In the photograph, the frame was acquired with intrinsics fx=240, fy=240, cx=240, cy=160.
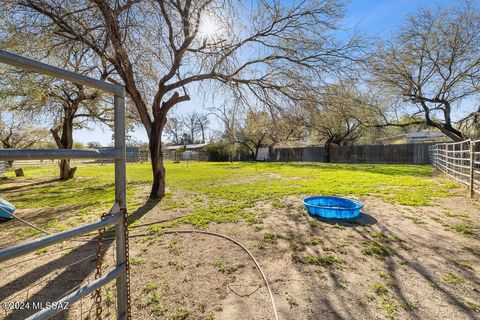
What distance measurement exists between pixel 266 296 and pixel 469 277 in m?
1.79

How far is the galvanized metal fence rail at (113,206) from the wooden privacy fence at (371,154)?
14.9 meters

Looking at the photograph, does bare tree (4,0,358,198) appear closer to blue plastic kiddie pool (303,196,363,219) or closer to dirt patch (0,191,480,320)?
blue plastic kiddie pool (303,196,363,219)

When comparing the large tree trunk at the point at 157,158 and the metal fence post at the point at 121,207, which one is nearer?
the metal fence post at the point at 121,207

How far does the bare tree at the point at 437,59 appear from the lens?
9609 millimetres

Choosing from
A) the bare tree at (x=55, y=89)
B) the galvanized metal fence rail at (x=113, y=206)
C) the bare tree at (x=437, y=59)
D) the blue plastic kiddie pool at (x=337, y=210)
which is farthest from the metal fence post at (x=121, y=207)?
the bare tree at (x=437, y=59)

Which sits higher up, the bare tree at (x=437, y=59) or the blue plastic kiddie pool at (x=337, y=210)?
the bare tree at (x=437, y=59)

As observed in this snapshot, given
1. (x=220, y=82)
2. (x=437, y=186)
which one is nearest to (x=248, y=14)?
(x=220, y=82)

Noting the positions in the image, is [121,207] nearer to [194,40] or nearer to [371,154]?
[194,40]

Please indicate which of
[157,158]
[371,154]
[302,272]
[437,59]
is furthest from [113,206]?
[371,154]

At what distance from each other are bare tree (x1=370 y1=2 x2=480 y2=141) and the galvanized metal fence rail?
10.3 meters

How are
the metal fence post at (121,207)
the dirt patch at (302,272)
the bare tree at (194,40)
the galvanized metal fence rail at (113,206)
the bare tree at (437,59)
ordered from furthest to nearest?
the bare tree at (437,59), the bare tree at (194,40), the dirt patch at (302,272), the metal fence post at (121,207), the galvanized metal fence rail at (113,206)

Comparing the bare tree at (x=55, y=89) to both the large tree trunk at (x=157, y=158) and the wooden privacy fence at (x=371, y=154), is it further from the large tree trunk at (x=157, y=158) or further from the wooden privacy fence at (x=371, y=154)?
the wooden privacy fence at (x=371, y=154)

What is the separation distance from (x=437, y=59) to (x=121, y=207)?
1361cm

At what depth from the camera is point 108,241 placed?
125 inches
